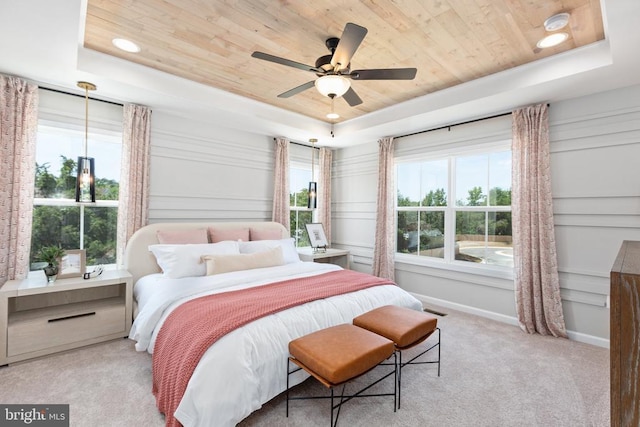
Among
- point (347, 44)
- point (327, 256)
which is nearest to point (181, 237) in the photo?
point (327, 256)

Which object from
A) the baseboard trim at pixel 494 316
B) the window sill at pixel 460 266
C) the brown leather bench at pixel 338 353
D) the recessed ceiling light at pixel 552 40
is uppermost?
the recessed ceiling light at pixel 552 40

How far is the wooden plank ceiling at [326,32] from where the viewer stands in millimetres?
2227

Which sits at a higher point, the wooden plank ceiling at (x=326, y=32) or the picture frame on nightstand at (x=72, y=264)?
the wooden plank ceiling at (x=326, y=32)

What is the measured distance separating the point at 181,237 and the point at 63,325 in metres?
1.33

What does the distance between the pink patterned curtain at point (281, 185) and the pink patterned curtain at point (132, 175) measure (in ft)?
6.21

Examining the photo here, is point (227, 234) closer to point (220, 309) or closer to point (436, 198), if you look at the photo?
point (220, 309)

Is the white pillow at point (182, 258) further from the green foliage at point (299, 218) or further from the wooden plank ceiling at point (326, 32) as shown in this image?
the green foliage at point (299, 218)

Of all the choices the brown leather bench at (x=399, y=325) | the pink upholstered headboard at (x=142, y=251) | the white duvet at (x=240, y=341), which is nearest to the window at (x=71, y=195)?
the pink upholstered headboard at (x=142, y=251)

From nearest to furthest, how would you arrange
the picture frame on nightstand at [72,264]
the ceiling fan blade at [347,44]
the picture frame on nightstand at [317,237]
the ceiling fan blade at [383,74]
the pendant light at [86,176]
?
the ceiling fan blade at [347,44] → the ceiling fan blade at [383,74] → the picture frame on nightstand at [72,264] → the pendant light at [86,176] → the picture frame on nightstand at [317,237]

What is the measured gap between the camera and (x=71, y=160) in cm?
337

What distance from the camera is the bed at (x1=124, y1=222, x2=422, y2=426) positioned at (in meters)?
1.72

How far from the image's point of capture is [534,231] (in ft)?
11.1

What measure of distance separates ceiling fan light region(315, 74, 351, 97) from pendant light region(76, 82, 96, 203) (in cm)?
244

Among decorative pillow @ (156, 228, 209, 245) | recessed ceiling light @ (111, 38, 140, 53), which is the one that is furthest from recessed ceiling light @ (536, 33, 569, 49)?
decorative pillow @ (156, 228, 209, 245)
